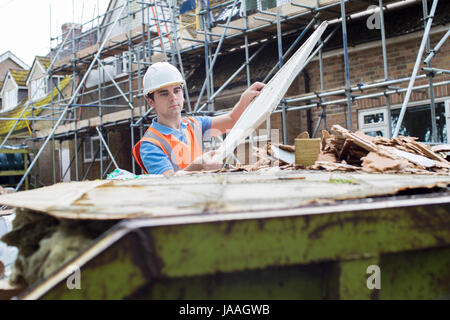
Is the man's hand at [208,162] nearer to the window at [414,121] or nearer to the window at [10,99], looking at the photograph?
the window at [414,121]

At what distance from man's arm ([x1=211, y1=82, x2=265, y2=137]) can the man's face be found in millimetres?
439

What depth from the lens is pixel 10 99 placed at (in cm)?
3278

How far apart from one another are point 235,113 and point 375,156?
167cm

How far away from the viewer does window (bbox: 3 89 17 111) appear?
32.1 m

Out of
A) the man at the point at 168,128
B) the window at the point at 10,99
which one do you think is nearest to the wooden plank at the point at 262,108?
the man at the point at 168,128

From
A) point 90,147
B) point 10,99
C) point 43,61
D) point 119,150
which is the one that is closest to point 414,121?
point 119,150

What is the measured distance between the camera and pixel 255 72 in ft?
35.0

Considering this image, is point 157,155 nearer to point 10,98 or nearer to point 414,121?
point 414,121

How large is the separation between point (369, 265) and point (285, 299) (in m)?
0.24

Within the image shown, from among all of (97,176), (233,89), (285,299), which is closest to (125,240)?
(285,299)

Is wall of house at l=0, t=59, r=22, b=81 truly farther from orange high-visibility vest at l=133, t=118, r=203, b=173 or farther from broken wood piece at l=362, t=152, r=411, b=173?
broken wood piece at l=362, t=152, r=411, b=173

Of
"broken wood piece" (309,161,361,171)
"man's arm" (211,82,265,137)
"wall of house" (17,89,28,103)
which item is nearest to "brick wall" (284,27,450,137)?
"man's arm" (211,82,265,137)
